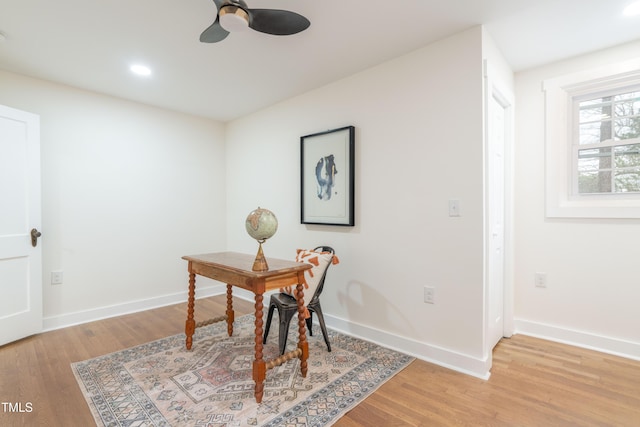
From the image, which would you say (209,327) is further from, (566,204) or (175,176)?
(566,204)

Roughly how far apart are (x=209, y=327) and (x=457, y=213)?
2.43 meters

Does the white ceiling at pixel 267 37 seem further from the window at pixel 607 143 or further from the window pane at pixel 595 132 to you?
the window pane at pixel 595 132

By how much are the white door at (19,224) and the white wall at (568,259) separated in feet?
14.2

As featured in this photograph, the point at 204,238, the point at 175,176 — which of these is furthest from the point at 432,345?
the point at 175,176

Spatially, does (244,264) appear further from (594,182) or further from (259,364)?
(594,182)

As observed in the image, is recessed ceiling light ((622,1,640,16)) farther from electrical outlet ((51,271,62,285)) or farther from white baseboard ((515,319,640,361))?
electrical outlet ((51,271,62,285))

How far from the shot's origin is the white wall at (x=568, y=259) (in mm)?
2412

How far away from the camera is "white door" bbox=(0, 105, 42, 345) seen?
2.66 m

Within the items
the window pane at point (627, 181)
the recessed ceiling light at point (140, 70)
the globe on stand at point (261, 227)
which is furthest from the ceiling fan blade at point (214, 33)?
the window pane at point (627, 181)

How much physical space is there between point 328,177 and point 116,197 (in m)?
2.35

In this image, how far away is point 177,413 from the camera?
1762 mm

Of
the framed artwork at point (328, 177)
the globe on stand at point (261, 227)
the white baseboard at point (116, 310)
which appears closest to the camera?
the globe on stand at point (261, 227)

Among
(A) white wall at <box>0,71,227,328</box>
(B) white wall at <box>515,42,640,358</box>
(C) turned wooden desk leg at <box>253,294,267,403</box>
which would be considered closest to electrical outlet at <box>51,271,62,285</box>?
(A) white wall at <box>0,71,227,328</box>

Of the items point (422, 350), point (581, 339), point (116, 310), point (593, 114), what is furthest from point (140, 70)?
point (581, 339)
